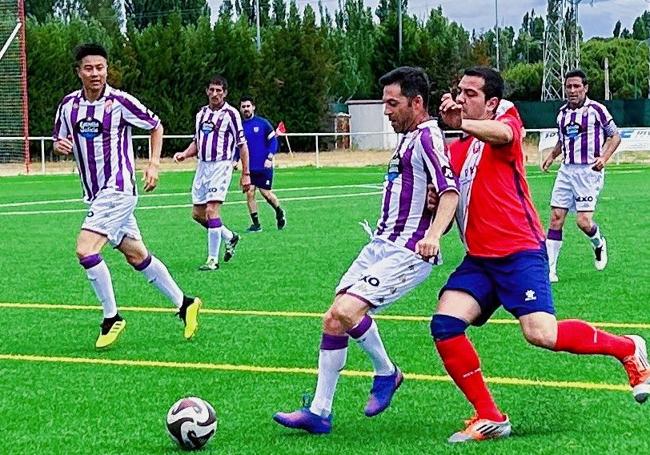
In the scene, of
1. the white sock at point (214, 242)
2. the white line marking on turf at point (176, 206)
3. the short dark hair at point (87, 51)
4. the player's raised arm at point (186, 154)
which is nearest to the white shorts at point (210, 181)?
the player's raised arm at point (186, 154)

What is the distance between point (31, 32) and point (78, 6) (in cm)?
5079

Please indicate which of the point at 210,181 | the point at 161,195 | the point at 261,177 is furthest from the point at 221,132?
the point at 161,195

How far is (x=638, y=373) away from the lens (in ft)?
22.6

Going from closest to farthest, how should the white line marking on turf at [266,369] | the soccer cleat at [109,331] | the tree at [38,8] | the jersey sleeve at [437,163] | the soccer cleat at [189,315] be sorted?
the jersey sleeve at [437,163]
the white line marking on turf at [266,369]
the soccer cleat at [109,331]
the soccer cleat at [189,315]
the tree at [38,8]

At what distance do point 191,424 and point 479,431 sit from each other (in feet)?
4.87

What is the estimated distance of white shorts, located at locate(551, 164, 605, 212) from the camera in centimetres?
1391

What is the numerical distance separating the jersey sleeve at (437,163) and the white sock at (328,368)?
100 centimetres

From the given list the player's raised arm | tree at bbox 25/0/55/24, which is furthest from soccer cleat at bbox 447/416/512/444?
tree at bbox 25/0/55/24

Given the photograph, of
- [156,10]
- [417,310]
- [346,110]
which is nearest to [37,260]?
[417,310]

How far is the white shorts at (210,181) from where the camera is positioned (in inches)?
631

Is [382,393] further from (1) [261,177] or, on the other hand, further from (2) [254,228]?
(1) [261,177]

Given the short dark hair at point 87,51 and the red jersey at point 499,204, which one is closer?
the red jersey at point 499,204

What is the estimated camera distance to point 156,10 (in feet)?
301

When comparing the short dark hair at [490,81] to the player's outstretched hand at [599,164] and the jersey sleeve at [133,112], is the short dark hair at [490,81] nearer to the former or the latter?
the jersey sleeve at [133,112]
